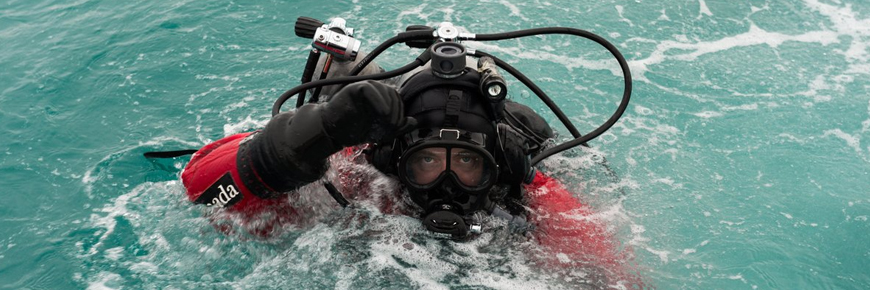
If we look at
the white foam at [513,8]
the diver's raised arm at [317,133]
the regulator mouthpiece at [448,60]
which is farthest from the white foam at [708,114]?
the diver's raised arm at [317,133]

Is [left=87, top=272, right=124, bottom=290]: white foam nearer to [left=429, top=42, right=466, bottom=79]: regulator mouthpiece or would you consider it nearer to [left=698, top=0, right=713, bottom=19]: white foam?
[left=429, top=42, right=466, bottom=79]: regulator mouthpiece

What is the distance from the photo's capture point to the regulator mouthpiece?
2.89 m

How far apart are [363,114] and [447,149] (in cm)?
54

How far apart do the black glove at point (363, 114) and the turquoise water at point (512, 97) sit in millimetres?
878

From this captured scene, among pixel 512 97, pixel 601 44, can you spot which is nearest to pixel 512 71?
pixel 601 44

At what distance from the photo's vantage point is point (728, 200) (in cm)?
428

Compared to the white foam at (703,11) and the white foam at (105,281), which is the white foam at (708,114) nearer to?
the white foam at (703,11)

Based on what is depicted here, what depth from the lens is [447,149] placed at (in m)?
2.86

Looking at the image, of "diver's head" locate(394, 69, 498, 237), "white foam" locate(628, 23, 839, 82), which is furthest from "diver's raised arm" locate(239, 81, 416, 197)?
"white foam" locate(628, 23, 839, 82)

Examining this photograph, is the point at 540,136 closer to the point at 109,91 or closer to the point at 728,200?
the point at 728,200

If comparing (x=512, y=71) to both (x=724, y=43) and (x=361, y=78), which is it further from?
(x=724, y=43)

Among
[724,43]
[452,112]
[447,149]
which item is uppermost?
[452,112]

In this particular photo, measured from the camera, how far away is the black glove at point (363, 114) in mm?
2420

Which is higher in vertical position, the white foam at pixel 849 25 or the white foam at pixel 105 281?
the white foam at pixel 849 25
